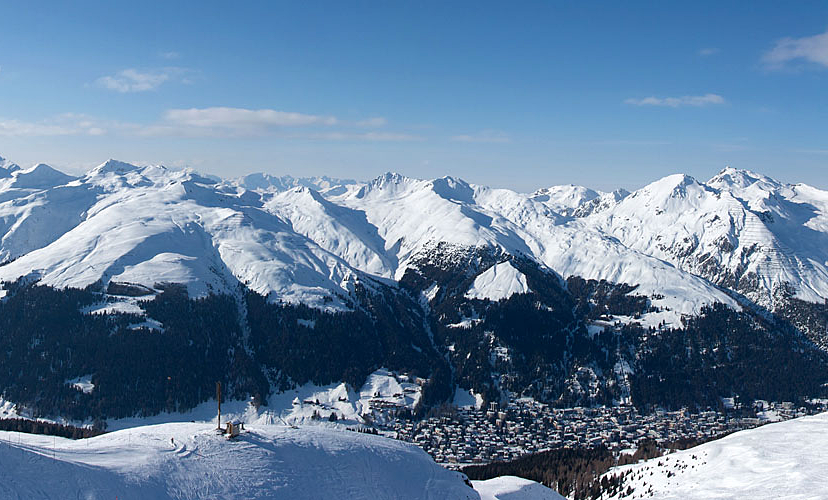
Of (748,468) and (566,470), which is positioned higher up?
(748,468)

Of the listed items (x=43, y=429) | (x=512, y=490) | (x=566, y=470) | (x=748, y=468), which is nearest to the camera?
(x=512, y=490)

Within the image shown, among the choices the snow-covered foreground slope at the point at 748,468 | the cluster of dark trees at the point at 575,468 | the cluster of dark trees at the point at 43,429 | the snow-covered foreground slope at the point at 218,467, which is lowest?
the cluster of dark trees at the point at 575,468

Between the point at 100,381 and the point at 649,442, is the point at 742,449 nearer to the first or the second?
the point at 649,442

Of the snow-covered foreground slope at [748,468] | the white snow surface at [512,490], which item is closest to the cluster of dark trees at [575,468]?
the snow-covered foreground slope at [748,468]

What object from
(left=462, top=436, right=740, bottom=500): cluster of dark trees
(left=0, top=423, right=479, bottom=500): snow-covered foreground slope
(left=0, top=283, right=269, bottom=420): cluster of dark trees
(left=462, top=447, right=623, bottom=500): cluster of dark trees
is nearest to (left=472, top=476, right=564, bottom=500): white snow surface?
(left=0, top=423, right=479, bottom=500): snow-covered foreground slope

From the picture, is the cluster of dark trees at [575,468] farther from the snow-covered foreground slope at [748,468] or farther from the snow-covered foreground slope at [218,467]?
the snow-covered foreground slope at [218,467]

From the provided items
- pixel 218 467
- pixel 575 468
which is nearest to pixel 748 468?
pixel 575 468

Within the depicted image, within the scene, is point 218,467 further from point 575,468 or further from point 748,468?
point 748,468
